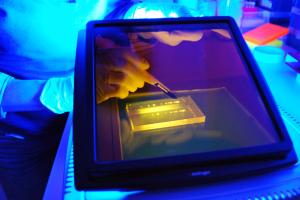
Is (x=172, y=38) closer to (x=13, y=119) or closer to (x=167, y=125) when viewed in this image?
(x=167, y=125)

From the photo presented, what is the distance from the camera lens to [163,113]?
648 millimetres

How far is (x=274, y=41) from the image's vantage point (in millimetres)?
1001

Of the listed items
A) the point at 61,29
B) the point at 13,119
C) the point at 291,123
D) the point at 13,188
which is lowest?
the point at 13,188

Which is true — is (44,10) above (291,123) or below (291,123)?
above

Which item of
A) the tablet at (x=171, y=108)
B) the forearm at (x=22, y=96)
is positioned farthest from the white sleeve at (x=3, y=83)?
the tablet at (x=171, y=108)

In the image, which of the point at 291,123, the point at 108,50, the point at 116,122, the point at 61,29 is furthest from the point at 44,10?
the point at 291,123

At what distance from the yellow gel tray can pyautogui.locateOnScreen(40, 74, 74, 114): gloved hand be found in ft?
1.06

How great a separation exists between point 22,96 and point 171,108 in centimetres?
48

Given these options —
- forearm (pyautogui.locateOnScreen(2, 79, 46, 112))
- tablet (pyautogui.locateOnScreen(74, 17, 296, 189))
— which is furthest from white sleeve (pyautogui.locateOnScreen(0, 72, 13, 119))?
tablet (pyautogui.locateOnScreen(74, 17, 296, 189))

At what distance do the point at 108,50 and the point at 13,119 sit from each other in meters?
0.43

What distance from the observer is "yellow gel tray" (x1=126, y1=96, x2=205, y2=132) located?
62cm

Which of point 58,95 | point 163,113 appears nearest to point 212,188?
point 163,113

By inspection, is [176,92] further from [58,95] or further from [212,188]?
[58,95]

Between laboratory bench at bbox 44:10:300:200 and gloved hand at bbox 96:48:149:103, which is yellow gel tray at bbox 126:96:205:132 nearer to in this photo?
gloved hand at bbox 96:48:149:103
